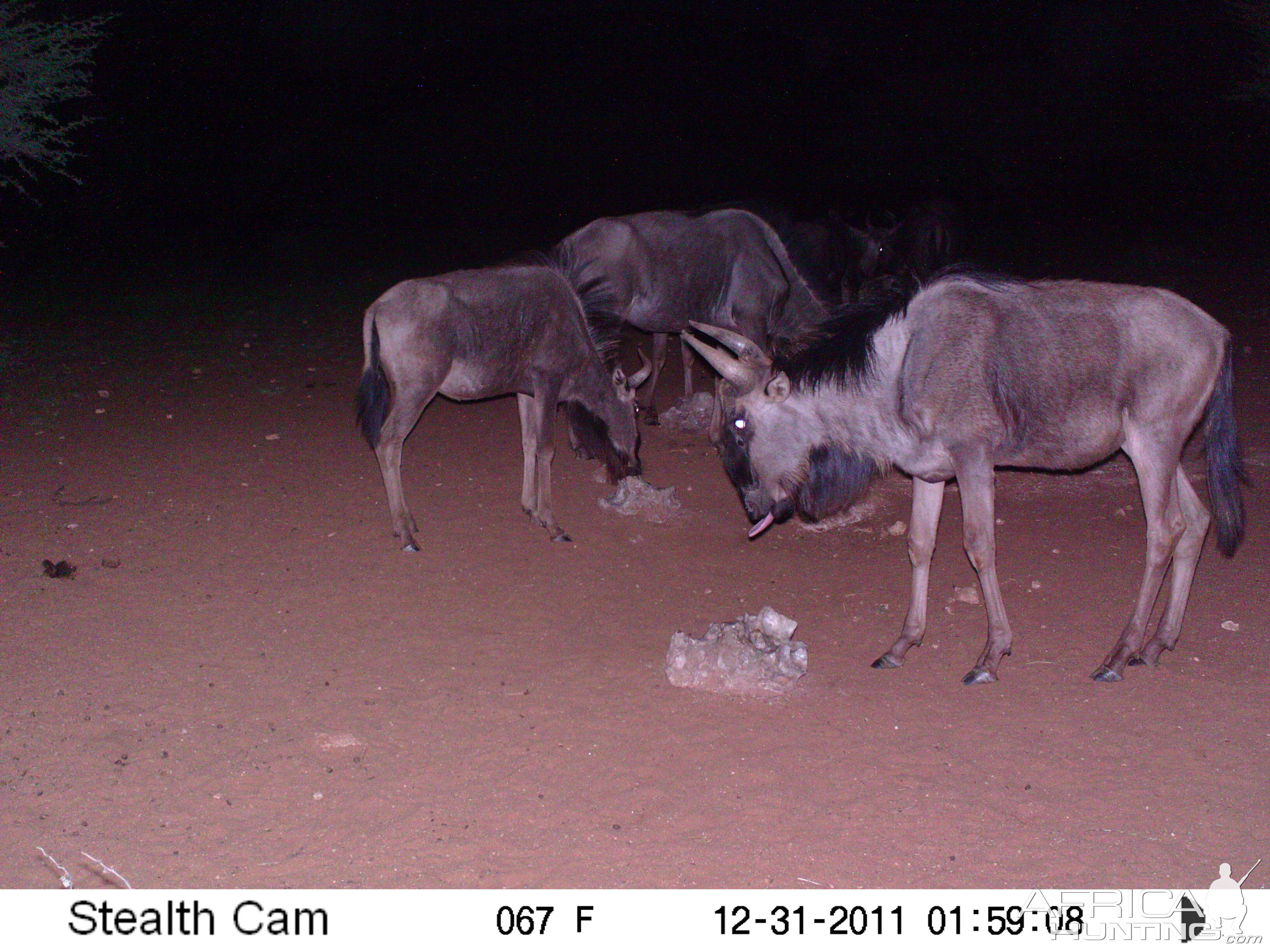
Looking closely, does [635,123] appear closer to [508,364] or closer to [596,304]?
[596,304]

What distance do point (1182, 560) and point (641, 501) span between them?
359 centimetres

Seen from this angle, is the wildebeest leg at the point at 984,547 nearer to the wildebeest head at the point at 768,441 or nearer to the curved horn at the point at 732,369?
the wildebeest head at the point at 768,441

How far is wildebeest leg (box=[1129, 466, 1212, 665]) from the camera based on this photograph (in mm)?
5695

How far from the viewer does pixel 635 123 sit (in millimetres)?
41875

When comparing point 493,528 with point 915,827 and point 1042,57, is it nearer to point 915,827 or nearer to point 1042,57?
point 915,827

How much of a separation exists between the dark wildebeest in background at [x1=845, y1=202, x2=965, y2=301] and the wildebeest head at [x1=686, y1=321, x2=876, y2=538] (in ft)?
24.6

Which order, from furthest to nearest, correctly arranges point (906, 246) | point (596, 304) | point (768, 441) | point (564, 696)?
1. point (906, 246)
2. point (596, 304)
3. point (768, 441)
4. point (564, 696)

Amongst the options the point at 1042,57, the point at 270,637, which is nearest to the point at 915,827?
the point at 270,637

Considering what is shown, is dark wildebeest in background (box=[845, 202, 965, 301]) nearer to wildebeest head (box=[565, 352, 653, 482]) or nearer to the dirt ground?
wildebeest head (box=[565, 352, 653, 482])

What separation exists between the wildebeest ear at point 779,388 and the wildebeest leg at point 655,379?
Result: 4263 mm

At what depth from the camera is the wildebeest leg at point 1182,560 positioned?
18.7 ft

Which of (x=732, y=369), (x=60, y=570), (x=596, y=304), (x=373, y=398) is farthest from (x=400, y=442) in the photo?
(x=732, y=369)

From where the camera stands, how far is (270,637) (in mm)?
5875

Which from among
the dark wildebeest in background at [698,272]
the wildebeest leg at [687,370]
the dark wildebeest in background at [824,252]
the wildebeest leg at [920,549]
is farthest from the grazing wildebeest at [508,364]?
the dark wildebeest in background at [824,252]
